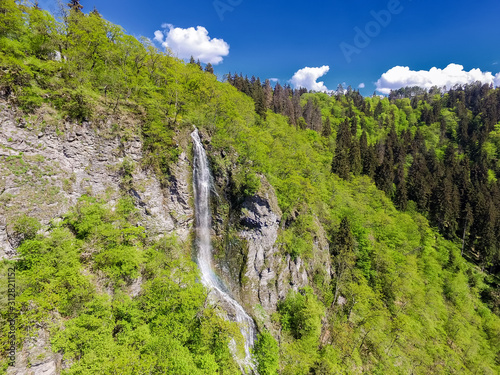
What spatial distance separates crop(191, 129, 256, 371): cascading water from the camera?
72.7ft

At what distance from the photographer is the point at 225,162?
29.4 meters

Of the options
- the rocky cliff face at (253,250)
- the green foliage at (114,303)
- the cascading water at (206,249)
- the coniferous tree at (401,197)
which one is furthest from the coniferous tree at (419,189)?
the green foliage at (114,303)

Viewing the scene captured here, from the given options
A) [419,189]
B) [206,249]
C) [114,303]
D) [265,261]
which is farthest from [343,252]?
[419,189]

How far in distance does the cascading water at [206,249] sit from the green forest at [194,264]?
4.36ft

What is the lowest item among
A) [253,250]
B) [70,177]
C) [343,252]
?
[343,252]

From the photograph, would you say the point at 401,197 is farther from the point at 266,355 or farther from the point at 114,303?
→ the point at 114,303

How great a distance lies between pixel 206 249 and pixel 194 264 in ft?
15.3

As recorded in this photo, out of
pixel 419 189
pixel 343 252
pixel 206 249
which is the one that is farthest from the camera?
pixel 419 189

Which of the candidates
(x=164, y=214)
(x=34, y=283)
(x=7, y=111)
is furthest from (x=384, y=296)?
(x=7, y=111)

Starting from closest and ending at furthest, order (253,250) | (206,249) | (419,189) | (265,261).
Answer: (206,249) < (253,250) < (265,261) < (419,189)

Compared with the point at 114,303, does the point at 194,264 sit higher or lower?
higher

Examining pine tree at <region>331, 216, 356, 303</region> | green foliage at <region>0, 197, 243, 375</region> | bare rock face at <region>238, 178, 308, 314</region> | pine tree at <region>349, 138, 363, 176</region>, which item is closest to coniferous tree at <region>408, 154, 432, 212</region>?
pine tree at <region>349, 138, 363, 176</region>

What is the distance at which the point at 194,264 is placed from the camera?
21188mm
